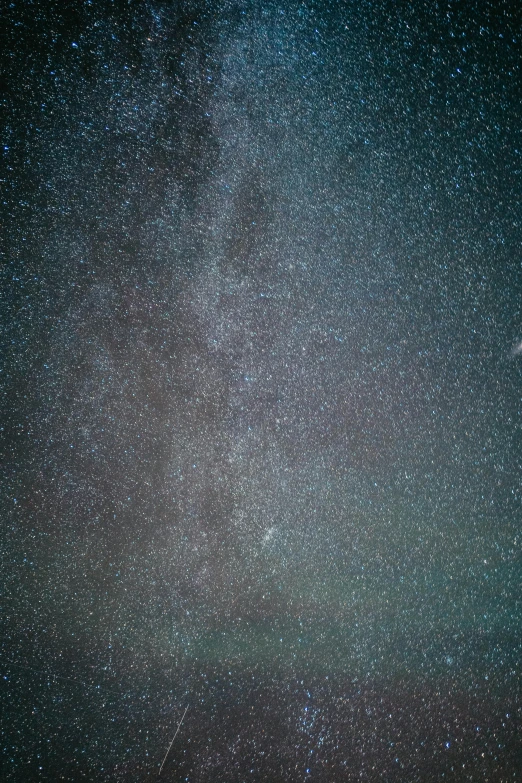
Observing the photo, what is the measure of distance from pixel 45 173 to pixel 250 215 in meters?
0.23

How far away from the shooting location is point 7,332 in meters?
0.62

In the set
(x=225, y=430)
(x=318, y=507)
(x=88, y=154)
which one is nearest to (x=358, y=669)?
(x=318, y=507)

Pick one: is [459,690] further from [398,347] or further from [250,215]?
[250,215]

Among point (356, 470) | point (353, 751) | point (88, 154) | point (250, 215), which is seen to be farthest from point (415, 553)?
point (88, 154)

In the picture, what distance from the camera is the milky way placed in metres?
0.61

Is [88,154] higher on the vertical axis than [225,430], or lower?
higher

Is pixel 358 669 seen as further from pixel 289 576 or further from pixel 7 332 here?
pixel 7 332

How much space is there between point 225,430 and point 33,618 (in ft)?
0.96

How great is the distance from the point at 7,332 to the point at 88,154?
0.21m

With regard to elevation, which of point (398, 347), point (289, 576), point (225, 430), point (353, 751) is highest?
point (398, 347)

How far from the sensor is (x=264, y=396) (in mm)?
643

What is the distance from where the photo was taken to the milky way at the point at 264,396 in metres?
0.61

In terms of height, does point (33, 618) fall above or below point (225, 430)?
below

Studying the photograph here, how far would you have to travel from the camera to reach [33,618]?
0.62 metres
